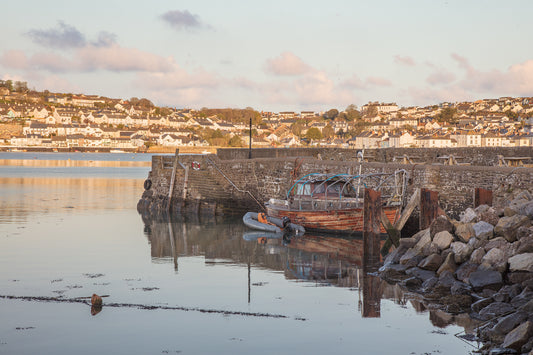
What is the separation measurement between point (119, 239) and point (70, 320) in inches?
370

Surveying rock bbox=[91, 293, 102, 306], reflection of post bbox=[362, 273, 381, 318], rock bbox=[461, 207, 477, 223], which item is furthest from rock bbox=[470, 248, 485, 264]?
rock bbox=[91, 293, 102, 306]

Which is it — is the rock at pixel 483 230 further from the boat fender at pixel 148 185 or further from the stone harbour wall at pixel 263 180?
the boat fender at pixel 148 185

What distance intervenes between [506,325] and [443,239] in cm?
383

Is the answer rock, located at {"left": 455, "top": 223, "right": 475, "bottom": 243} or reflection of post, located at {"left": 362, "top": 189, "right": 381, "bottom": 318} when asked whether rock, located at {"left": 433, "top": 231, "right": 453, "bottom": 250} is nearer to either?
rock, located at {"left": 455, "top": 223, "right": 475, "bottom": 243}

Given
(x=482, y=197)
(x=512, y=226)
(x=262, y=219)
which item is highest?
(x=482, y=197)

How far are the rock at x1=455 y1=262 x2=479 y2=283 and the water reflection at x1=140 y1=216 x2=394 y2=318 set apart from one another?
1.02 meters

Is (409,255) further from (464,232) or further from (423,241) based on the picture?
(464,232)

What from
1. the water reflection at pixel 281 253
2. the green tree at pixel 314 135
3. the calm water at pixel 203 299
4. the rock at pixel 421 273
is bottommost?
the calm water at pixel 203 299

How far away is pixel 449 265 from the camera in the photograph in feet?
38.5

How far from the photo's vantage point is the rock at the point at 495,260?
10891 mm

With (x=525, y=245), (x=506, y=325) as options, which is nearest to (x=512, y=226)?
(x=525, y=245)

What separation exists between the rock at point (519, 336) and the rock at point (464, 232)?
4.21m

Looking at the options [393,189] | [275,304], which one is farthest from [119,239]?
[275,304]

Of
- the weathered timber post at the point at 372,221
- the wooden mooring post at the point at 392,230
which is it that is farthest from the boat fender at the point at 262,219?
the wooden mooring post at the point at 392,230
